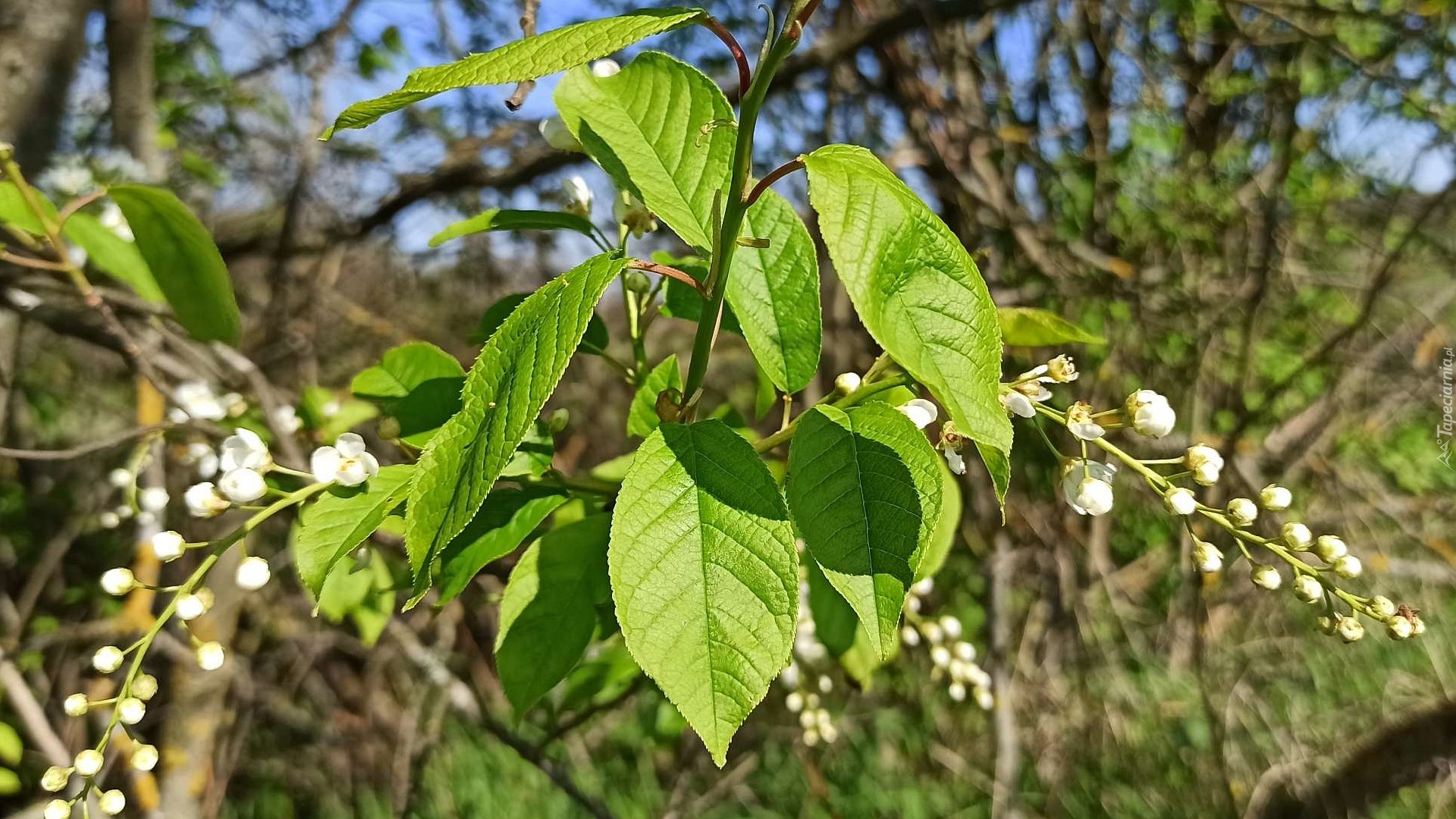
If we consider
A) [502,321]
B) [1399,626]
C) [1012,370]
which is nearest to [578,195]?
[502,321]

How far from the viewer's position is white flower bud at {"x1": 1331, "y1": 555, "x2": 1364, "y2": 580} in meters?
0.80

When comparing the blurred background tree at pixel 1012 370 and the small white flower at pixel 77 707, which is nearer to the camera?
the small white flower at pixel 77 707

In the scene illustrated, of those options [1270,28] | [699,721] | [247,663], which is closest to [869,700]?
[247,663]

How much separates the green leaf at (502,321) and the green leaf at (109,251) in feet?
1.85

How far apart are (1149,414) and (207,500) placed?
3.11 feet

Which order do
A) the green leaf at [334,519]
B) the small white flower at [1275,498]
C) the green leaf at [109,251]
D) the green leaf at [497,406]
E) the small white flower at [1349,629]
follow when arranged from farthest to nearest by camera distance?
the green leaf at [109,251], the small white flower at [1275,498], the small white flower at [1349,629], the green leaf at [334,519], the green leaf at [497,406]

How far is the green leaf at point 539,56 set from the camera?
19.1 inches

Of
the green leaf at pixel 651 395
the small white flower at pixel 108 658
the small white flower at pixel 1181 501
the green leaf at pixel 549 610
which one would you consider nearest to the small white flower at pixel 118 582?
the small white flower at pixel 108 658

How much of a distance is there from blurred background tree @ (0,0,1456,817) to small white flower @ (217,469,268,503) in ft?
4.69

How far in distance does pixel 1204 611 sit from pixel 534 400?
3.14 metres

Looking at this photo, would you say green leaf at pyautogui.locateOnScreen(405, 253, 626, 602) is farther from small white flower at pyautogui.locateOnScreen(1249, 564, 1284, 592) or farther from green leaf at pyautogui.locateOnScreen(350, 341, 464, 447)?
small white flower at pyautogui.locateOnScreen(1249, 564, 1284, 592)

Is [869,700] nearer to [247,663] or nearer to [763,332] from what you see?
[247,663]

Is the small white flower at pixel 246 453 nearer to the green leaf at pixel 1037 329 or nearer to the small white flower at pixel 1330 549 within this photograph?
the green leaf at pixel 1037 329

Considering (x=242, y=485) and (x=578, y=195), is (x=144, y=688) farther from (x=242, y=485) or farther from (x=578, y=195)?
(x=578, y=195)
